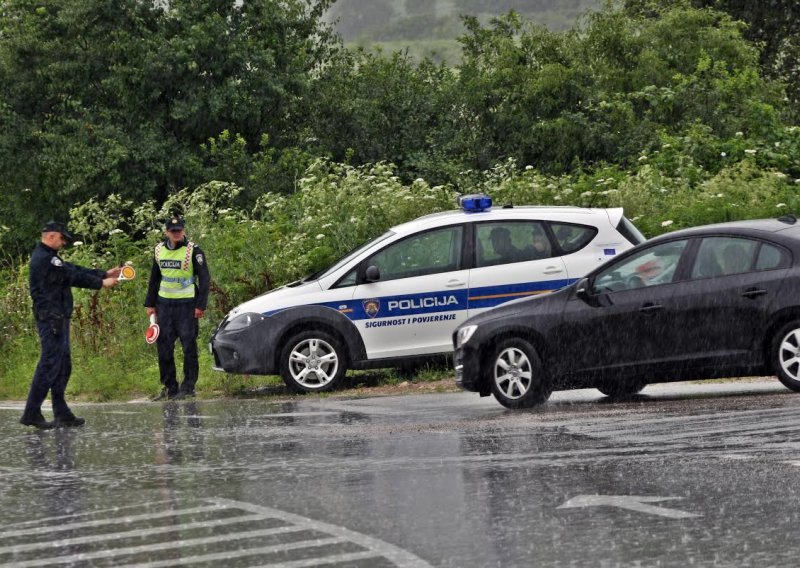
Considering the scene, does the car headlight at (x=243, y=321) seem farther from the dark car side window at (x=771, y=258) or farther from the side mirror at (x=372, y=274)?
the dark car side window at (x=771, y=258)

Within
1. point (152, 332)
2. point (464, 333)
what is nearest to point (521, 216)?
point (464, 333)

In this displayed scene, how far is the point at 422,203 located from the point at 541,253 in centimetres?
512

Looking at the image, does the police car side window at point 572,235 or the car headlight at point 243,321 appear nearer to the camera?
the police car side window at point 572,235

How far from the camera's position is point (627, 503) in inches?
301

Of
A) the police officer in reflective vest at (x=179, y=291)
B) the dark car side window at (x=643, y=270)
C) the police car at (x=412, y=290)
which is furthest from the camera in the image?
the police officer in reflective vest at (x=179, y=291)

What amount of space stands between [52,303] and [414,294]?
3809mm

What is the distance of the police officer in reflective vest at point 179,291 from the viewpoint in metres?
15.6

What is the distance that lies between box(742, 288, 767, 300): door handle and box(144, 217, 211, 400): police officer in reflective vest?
6024 millimetres

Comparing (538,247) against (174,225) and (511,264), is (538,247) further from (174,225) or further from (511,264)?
(174,225)

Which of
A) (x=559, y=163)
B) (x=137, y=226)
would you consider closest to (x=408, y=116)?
(x=559, y=163)

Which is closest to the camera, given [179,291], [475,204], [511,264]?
[511,264]

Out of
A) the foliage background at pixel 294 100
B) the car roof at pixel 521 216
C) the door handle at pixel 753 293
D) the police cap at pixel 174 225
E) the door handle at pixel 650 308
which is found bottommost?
the door handle at pixel 650 308

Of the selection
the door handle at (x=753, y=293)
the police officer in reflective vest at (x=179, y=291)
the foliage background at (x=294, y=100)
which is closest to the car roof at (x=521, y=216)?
the police officer in reflective vest at (x=179, y=291)

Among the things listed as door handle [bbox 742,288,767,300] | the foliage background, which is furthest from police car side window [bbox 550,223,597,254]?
the foliage background
